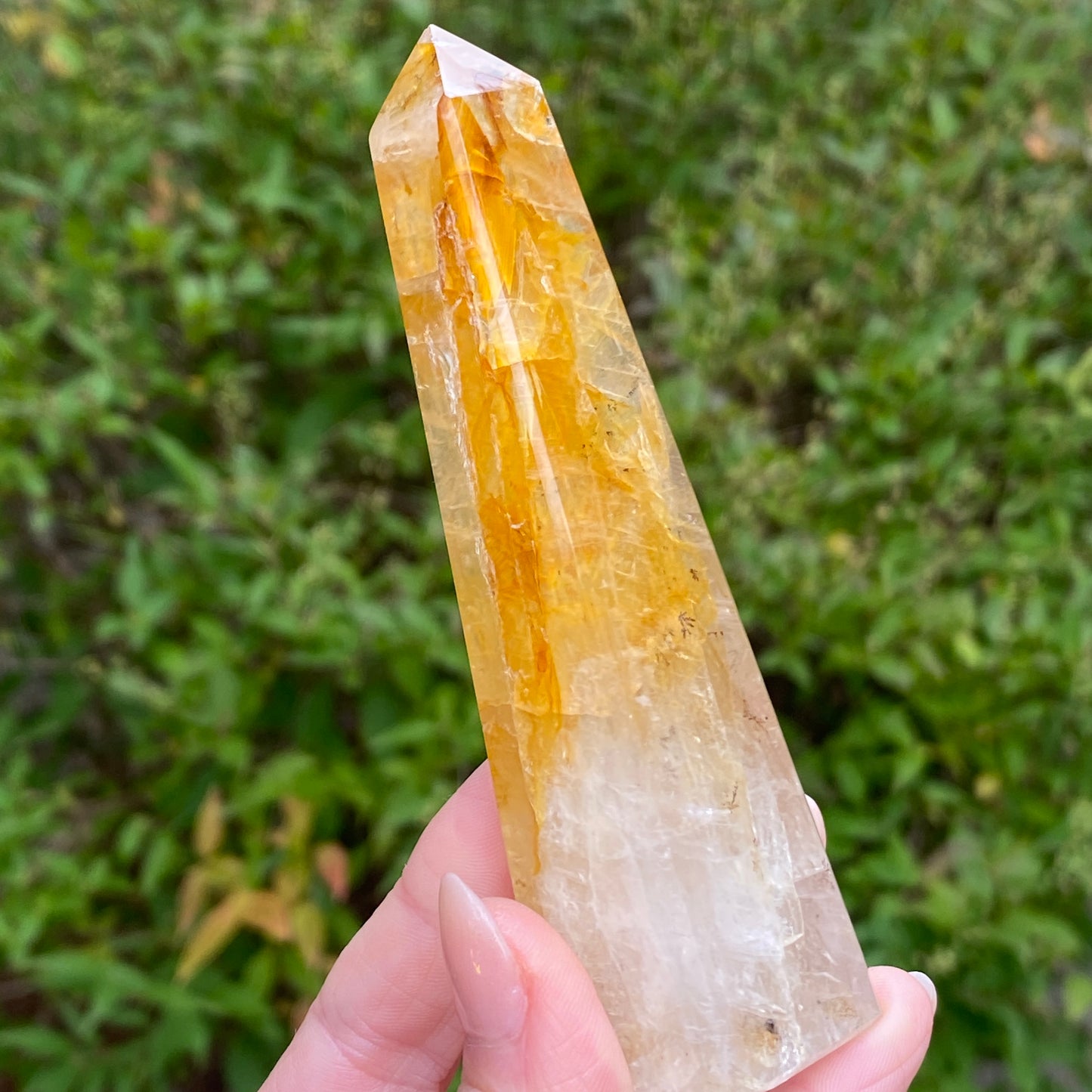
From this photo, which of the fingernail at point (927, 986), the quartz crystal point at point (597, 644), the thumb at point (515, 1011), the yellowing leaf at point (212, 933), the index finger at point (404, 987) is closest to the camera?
the thumb at point (515, 1011)

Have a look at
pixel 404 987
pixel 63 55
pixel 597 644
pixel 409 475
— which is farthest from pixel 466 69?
pixel 63 55

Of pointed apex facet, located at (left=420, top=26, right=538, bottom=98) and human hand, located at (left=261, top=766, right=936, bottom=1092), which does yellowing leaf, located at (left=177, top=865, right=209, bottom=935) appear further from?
pointed apex facet, located at (left=420, top=26, right=538, bottom=98)

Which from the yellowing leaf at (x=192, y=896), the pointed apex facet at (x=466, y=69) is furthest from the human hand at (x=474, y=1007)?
the pointed apex facet at (x=466, y=69)

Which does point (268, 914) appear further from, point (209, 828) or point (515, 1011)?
point (515, 1011)

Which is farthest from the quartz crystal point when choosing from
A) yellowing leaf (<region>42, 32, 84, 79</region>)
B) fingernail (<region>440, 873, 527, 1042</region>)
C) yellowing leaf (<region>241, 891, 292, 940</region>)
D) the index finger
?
yellowing leaf (<region>42, 32, 84, 79</region>)

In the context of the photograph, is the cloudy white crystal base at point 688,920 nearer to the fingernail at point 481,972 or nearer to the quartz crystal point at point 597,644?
the quartz crystal point at point 597,644

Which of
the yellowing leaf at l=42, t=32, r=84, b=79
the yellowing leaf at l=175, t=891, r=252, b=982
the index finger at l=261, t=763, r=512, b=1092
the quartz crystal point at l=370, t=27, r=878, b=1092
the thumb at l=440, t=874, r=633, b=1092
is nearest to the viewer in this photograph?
the thumb at l=440, t=874, r=633, b=1092

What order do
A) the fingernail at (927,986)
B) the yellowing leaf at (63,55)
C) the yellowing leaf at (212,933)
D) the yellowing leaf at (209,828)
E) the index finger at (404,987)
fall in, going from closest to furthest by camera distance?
the fingernail at (927,986), the index finger at (404,987), the yellowing leaf at (212,933), the yellowing leaf at (209,828), the yellowing leaf at (63,55)

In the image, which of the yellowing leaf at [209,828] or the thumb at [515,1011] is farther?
the yellowing leaf at [209,828]
